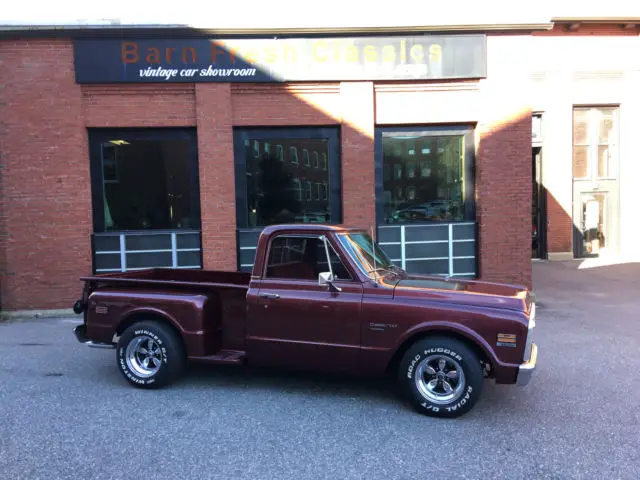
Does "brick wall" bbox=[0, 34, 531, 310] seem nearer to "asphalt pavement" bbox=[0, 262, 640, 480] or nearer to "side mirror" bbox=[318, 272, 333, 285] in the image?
"asphalt pavement" bbox=[0, 262, 640, 480]

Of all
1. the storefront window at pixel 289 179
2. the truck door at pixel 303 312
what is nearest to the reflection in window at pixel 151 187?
the storefront window at pixel 289 179

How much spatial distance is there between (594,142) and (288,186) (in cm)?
1415

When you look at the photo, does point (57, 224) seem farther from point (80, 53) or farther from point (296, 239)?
point (296, 239)

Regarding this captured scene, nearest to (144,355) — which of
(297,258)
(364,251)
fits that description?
(297,258)

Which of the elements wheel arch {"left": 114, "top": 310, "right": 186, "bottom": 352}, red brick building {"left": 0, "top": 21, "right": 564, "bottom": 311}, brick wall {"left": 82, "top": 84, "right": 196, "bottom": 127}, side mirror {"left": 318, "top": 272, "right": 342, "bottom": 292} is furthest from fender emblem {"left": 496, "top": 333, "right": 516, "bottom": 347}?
brick wall {"left": 82, "top": 84, "right": 196, "bottom": 127}

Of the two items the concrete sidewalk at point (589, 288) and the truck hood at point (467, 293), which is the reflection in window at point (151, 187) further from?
the concrete sidewalk at point (589, 288)

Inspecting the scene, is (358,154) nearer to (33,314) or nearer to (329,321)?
(329,321)

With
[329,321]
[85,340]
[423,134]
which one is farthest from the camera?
[423,134]

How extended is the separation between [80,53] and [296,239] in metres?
7.34

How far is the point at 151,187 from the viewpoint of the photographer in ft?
33.5

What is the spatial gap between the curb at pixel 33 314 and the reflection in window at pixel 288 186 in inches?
163

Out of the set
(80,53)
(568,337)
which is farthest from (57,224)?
(568,337)

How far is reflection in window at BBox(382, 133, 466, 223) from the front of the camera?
10.4m

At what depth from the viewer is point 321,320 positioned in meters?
4.81
